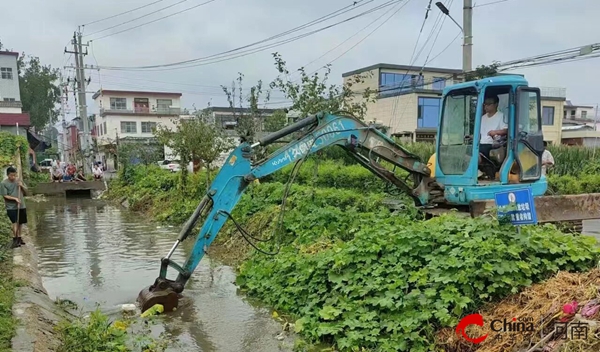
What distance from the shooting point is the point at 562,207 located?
22.9 ft

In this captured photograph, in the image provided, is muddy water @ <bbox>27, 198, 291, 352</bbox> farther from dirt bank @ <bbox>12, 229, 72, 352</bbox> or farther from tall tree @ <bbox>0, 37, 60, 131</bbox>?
tall tree @ <bbox>0, 37, 60, 131</bbox>

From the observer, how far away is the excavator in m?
6.84

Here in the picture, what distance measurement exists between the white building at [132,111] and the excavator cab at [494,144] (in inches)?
2048

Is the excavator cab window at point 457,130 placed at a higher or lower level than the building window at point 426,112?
lower

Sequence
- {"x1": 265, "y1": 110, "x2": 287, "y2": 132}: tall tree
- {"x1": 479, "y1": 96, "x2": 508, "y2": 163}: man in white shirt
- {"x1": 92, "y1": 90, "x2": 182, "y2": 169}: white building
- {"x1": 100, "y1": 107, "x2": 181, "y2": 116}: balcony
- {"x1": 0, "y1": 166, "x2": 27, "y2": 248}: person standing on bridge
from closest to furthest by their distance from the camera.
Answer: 1. {"x1": 479, "y1": 96, "x2": 508, "y2": 163}: man in white shirt
2. {"x1": 0, "y1": 166, "x2": 27, "y2": 248}: person standing on bridge
3. {"x1": 265, "y1": 110, "x2": 287, "y2": 132}: tall tree
4. {"x1": 100, "y1": 107, "x2": 181, "y2": 116}: balcony
5. {"x1": 92, "y1": 90, "x2": 182, "y2": 169}: white building

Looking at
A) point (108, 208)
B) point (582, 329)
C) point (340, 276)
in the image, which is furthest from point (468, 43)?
point (108, 208)

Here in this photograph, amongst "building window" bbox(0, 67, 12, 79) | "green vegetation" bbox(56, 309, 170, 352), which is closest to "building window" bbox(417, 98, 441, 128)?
"green vegetation" bbox(56, 309, 170, 352)

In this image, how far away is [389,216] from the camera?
8078 mm

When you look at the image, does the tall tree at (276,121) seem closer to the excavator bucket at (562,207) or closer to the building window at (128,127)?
the excavator bucket at (562,207)

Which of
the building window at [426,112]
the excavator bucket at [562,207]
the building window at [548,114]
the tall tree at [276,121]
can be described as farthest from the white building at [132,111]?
the excavator bucket at [562,207]

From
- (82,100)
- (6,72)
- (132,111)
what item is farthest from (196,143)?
(132,111)

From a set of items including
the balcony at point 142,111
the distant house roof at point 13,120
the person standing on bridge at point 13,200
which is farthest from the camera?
the balcony at point 142,111

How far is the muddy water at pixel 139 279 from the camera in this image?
6.08 meters

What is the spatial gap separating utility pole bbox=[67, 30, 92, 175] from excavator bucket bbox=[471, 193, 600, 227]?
29.8 metres
